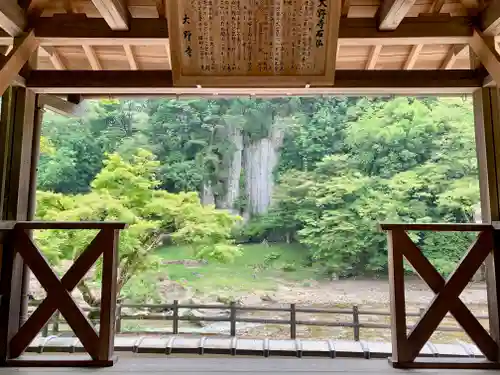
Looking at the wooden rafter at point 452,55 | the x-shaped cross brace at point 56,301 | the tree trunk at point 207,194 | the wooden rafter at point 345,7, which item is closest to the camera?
the x-shaped cross brace at point 56,301

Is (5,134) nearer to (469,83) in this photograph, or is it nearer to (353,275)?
(469,83)

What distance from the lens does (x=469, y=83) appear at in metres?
2.54

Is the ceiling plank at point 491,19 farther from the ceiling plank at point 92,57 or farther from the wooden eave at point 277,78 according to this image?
the ceiling plank at point 92,57

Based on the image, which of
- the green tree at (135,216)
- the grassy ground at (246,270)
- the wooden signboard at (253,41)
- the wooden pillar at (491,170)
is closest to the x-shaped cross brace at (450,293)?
the wooden pillar at (491,170)

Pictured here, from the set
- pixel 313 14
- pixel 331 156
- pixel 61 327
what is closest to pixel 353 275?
pixel 331 156

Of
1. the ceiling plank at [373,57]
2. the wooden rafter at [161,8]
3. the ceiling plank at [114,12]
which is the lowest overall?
the ceiling plank at [114,12]

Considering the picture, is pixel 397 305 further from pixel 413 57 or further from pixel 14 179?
pixel 14 179

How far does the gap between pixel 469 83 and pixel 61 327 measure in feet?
24.1

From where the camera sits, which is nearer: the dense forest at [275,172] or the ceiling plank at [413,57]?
the ceiling plank at [413,57]

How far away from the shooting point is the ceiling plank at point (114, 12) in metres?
2.09

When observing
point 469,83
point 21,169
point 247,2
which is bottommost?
point 21,169

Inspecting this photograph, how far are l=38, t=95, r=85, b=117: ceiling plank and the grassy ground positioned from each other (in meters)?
5.36

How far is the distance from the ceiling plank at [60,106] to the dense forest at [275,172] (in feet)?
7.25

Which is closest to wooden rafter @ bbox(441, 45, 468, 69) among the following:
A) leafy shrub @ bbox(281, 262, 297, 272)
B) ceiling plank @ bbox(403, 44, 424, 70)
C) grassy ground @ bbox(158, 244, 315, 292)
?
ceiling plank @ bbox(403, 44, 424, 70)
